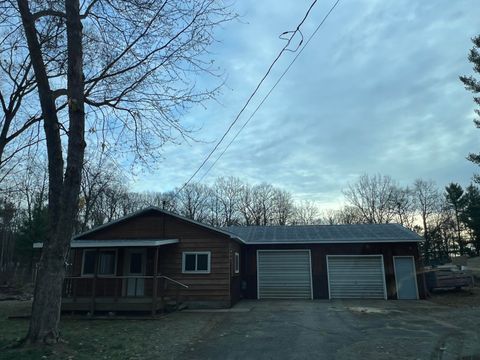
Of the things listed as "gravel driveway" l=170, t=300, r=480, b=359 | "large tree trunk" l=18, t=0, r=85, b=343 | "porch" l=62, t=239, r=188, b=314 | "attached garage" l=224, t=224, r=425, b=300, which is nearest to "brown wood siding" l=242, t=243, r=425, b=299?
"attached garage" l=224, t=224, r=425, b=300

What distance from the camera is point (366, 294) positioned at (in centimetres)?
2095

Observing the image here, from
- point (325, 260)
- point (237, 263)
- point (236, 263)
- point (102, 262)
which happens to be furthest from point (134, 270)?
point (325, 260)

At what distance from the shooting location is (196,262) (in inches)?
699

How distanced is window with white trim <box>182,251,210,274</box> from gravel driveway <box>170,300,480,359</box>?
2124 mm

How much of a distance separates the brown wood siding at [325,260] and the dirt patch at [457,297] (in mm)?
1218

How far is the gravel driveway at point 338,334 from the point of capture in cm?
852

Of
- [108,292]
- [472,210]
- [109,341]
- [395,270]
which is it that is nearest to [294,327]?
[109,341]

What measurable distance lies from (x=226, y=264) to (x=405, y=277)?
968 centimetres

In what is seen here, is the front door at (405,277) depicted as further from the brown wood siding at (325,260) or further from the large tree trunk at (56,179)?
the large tree trunk at (56,179)

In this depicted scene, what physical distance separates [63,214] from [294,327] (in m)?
7.04

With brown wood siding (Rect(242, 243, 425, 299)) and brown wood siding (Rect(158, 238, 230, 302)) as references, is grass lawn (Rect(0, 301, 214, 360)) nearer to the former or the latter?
brown wood siding (Rect(158, 238, 230, 302))

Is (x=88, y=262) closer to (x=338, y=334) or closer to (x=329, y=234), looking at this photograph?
(x=338, y=334)

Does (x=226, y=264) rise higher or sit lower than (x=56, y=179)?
lower

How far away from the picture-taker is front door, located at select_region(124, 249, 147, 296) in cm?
1808
